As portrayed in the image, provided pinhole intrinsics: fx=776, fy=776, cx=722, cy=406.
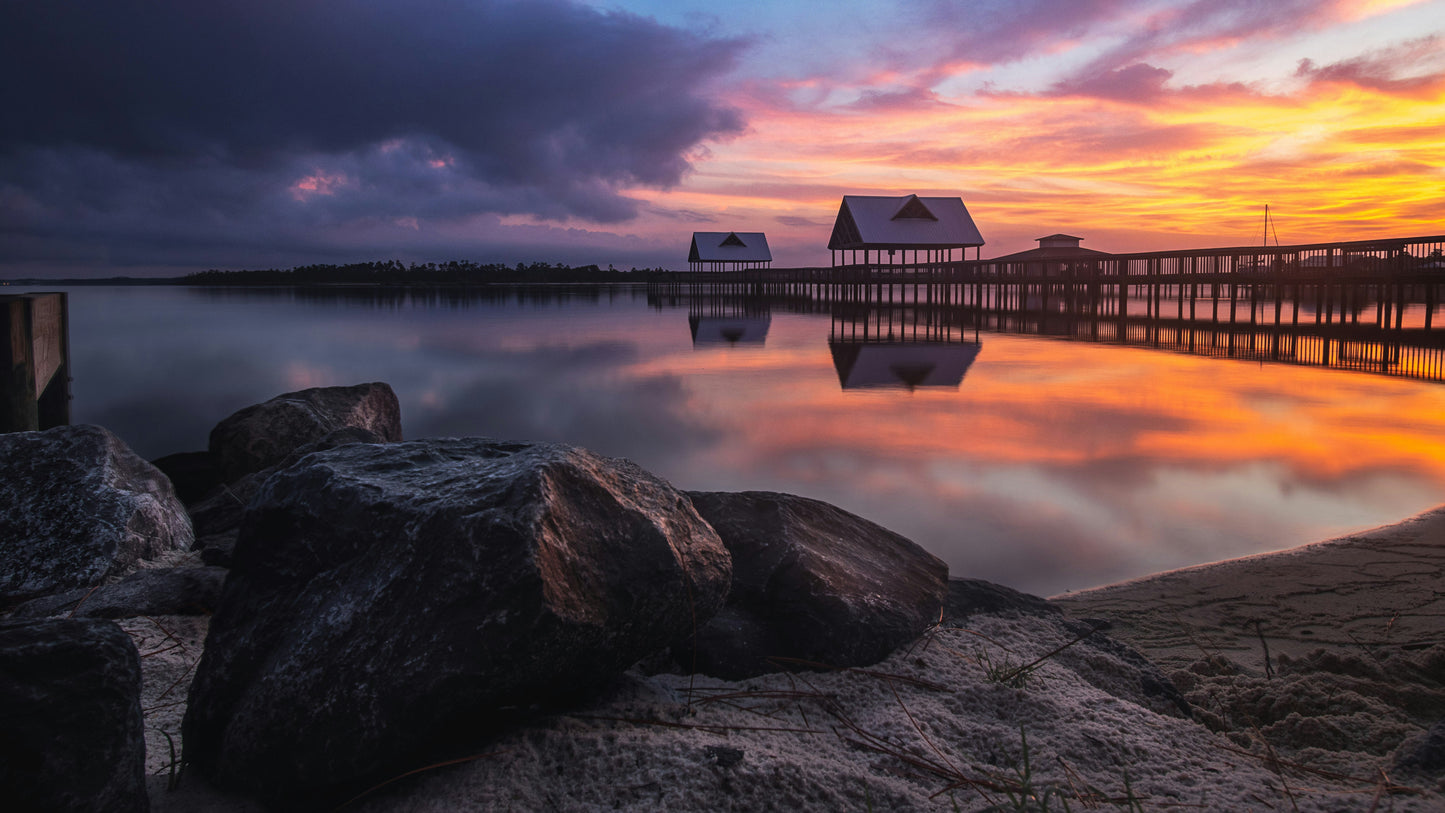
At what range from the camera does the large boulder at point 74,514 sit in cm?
352

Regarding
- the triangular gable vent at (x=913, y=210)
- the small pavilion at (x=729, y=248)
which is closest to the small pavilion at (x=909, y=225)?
→ the triangular gable vent at (x=913, y=210)

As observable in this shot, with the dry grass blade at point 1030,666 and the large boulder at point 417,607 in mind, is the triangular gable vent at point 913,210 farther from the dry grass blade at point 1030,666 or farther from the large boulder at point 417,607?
the large boulder at point 417,607

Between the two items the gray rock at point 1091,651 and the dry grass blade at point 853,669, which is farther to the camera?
the gray rock at point 1091,651

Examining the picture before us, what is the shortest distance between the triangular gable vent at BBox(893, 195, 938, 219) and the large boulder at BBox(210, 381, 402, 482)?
37.5 meters

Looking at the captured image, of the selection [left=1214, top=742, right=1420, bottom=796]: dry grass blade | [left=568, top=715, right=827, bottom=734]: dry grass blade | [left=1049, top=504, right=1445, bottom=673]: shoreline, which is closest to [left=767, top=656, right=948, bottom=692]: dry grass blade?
[left=568, top=715, right=827, bottom=734]: dry grass blade

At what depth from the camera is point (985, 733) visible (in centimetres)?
235

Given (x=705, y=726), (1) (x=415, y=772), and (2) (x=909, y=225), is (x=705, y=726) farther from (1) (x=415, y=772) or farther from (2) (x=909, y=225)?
(2) (x=909, y=225)

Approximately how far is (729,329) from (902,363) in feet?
36.8

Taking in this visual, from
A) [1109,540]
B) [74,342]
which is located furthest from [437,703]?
[74,342]

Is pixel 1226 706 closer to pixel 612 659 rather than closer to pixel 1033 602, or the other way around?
pixel 1033 602

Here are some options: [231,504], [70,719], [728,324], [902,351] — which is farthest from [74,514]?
[728,324]

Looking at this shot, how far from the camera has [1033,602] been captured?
12.1 feet

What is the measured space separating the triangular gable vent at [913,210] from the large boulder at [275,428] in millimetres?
37470

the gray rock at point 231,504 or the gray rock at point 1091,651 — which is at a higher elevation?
the gray rock at point 231,504
